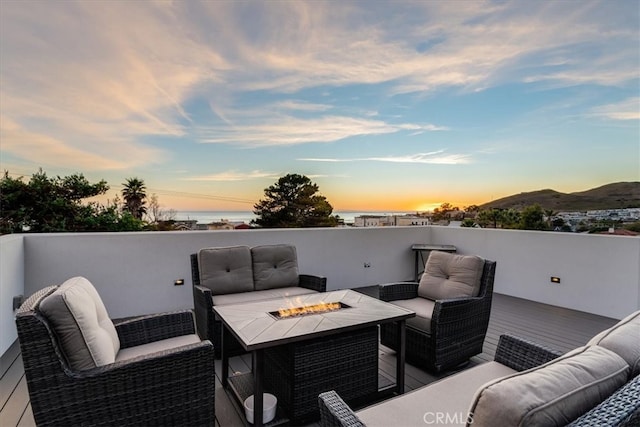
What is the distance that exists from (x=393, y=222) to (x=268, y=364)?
A: 4817 millimetres

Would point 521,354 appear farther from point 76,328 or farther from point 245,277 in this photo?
point 245,277

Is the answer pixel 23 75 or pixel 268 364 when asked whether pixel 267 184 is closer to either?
pixel 23 75

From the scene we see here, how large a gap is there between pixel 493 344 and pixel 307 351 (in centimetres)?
239

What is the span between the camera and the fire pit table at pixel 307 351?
2.09 meters

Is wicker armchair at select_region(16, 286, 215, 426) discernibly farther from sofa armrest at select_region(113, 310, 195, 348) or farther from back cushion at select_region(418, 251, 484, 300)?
back cushion at select_region(418, 251, 484, 300)

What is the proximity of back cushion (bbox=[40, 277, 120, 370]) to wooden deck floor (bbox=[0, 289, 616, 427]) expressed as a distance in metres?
0.95

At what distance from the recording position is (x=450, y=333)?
278 cm

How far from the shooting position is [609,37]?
16.3ft

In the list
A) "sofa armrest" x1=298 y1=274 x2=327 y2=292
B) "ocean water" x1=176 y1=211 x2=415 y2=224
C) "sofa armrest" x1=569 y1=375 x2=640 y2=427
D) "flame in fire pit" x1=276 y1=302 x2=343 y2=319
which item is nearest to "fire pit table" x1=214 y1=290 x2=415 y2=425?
"flame in fire pit" x1=276 y1=302 x2=343 y2=319

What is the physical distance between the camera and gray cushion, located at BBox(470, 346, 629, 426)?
81cm

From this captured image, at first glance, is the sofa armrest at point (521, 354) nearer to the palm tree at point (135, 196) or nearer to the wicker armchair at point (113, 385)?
the wicker armchair at point (113, 385)

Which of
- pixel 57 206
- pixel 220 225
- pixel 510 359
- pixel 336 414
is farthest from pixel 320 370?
pixel 57 206

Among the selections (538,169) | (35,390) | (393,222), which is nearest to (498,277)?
(393,222)

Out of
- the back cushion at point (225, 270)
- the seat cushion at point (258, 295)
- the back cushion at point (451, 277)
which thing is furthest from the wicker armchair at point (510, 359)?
the back cushion at point (225, 270)
